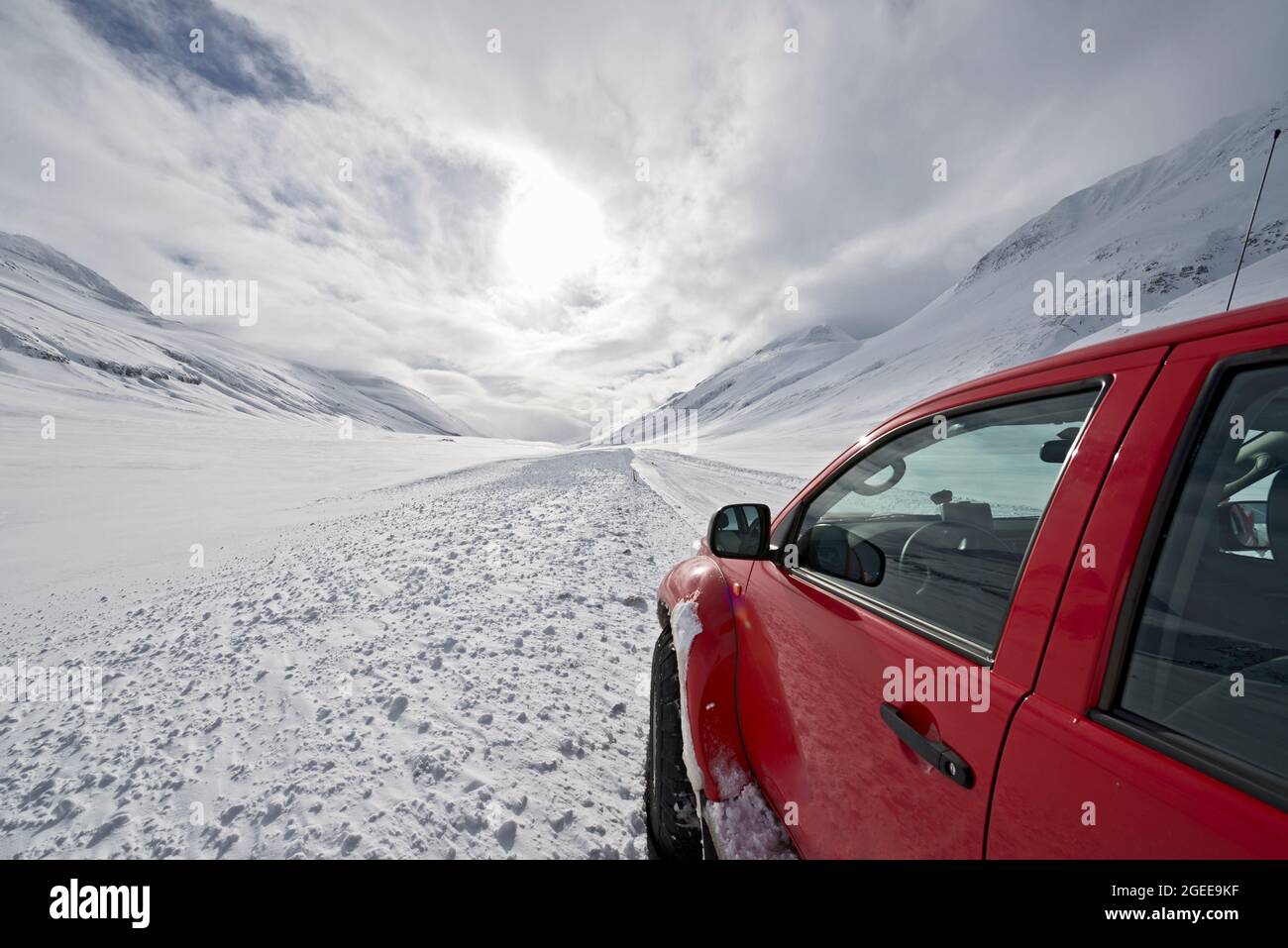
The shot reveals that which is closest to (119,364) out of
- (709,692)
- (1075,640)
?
(709,692)

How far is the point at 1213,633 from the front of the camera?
1.04m

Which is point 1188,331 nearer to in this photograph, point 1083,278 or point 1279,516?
point 1279,516

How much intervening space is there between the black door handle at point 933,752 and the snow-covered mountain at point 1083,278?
181ft

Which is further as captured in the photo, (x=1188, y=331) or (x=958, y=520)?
(x=958, y=520)

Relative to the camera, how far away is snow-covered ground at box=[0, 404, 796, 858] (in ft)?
8.19

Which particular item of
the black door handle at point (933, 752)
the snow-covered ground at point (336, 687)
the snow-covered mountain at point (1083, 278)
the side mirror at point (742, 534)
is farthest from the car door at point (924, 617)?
the snow-covered mountain at point (1083, 278)

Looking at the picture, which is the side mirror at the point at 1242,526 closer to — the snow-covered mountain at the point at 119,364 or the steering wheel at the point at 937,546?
the steering wheel at the point at 937,546

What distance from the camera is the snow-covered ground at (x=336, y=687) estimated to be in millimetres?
2496

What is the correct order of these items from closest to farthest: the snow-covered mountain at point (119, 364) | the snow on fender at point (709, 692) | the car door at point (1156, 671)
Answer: the car door at point (1156, 671) < the snow on fender at point (709, 692) < the snow-covered mountain at point (119, 364)

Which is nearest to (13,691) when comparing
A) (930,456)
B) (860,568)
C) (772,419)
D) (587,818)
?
(587,818)

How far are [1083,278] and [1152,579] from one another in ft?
533

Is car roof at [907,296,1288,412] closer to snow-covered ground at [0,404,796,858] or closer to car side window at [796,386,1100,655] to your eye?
car side window at [796,386,1100,655]
